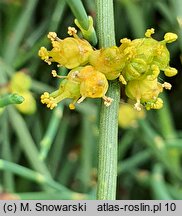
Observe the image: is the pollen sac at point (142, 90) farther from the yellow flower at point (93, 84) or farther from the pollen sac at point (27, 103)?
the pollen sac at point (27, 103)

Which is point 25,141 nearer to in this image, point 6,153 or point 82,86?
point 6,153

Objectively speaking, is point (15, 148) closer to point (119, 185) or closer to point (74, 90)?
point (119, 185)

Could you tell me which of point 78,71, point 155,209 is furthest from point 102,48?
point 155,209

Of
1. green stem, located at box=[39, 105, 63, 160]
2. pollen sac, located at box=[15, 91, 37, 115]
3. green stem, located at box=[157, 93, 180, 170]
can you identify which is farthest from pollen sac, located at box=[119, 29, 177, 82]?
green stem, located at box=[157, 93, 180, 170]

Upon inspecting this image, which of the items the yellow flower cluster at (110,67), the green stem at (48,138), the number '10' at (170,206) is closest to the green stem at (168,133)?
the green stem at (48,138)

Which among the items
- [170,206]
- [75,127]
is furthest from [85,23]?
[75,127]
